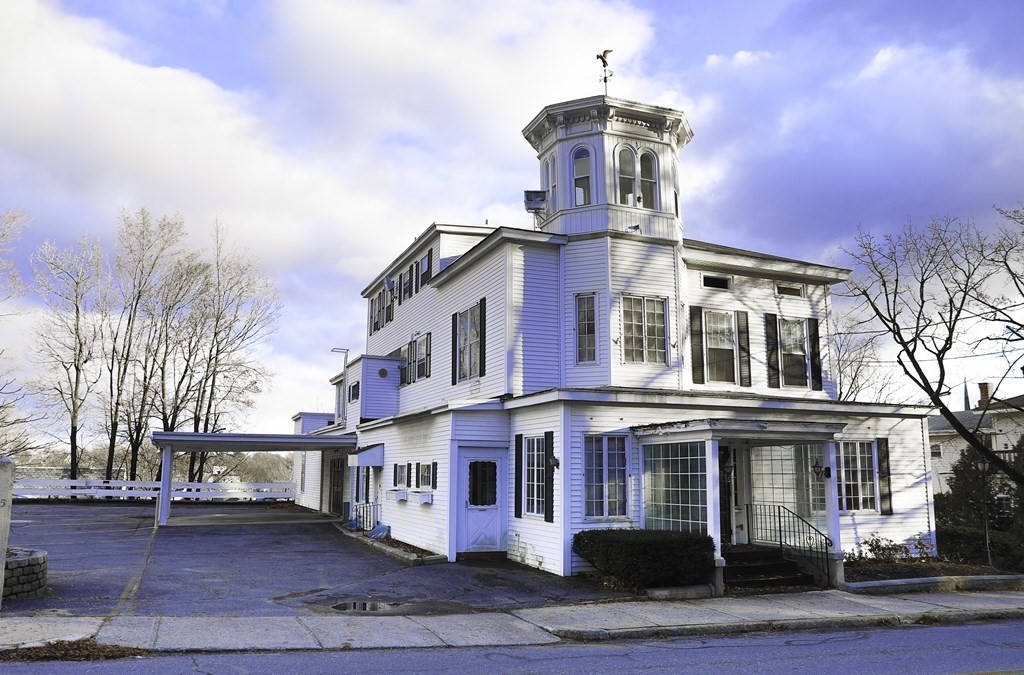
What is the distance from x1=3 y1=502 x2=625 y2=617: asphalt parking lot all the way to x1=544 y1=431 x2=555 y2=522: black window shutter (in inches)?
47.4

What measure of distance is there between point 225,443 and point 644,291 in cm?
1564

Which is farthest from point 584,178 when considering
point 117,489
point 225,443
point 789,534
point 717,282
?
point 117,489

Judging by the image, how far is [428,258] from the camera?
23.9m

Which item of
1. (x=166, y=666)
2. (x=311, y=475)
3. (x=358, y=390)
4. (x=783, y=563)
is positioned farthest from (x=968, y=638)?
(x=311, y=475)

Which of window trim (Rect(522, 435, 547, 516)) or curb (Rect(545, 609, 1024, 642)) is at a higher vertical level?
window trim (Rect(522, 435, 547, 516))

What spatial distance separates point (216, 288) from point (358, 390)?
1811 cm

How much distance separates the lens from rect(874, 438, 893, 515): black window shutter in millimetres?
18312

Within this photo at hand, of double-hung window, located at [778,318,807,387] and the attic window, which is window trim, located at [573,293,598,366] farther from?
double-hung window, located at [778,318,807,387]

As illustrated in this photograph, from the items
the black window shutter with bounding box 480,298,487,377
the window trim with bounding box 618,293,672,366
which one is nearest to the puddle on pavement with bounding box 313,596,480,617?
the black window shutter with bounding box 480,298,487,377

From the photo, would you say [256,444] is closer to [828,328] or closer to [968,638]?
[828,328]

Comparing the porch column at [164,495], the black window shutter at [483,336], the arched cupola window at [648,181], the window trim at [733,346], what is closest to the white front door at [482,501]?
the black window shutter at [483,336]

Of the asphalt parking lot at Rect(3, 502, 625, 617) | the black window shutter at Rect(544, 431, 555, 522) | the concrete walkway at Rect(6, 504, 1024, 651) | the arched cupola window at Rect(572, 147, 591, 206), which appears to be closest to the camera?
the concrete walkway at Rect(6, 504, 1024, 651)

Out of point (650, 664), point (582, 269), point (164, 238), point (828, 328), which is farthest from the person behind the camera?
point (164, 238)

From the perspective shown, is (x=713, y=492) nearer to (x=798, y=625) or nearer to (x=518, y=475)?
(x=798, y=625)
